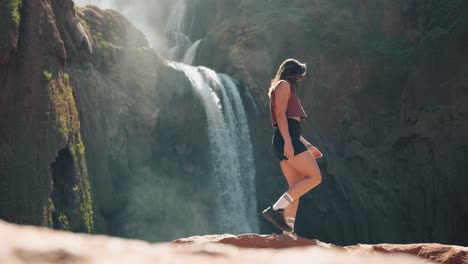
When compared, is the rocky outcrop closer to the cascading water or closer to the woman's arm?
the woman's arm

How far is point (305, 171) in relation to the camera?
546 centimetres

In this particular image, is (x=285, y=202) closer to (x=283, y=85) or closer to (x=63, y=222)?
(x=283, y=85)

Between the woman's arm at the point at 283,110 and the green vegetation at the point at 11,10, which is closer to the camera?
the woman's arm at the point at 283,110

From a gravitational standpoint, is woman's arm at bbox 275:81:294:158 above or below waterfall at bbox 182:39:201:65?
below

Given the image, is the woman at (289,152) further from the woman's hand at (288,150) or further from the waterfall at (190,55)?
the waterfall at (190,55)

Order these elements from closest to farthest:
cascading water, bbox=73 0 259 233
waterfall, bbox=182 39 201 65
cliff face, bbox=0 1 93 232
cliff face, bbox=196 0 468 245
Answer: cliff face, bbox=0 1 93 232 → cascading water, bbox=73 0 259 233 → cliff face, bbox=196 0 468 245 → waterfall, bbox=182 39 201 65

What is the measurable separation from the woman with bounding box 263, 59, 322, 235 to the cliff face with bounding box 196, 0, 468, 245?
50.6 ft

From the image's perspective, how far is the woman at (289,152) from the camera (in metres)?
5.40

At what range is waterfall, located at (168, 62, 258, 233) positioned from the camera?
19.5 m

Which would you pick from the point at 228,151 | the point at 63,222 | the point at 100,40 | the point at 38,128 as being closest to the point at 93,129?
the point at 100,40

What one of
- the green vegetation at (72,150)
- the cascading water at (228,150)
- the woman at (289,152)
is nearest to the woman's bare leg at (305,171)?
the woman at (289,152)

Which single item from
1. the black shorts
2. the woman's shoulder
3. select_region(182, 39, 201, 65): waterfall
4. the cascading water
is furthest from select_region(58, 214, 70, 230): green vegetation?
select_region(182, 39, 201, 65): waterfall

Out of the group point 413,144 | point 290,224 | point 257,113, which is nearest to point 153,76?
point 257,113

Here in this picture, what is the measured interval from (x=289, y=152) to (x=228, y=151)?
1476 cm
